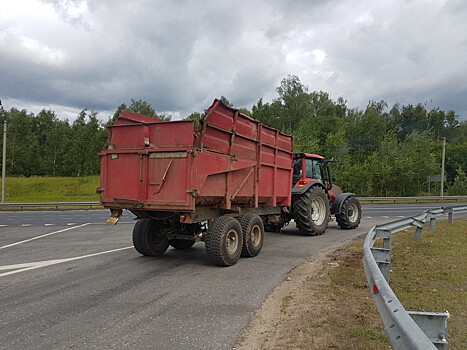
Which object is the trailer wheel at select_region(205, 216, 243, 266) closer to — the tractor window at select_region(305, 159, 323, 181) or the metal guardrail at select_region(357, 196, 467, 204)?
the tractor window at select_region(305, 159, 323, 181)

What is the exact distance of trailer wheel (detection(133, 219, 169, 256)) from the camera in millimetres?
7361

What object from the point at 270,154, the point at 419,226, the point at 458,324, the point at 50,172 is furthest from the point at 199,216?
the point at 50,172

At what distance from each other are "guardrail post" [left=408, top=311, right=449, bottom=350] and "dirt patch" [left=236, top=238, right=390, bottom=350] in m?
1.22

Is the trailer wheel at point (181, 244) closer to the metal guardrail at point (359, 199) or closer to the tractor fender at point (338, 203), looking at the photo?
the tractor fender at point (338, 203)

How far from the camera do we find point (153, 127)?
21.4 feet

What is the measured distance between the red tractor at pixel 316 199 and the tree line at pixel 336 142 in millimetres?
23547

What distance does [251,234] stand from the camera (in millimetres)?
7504

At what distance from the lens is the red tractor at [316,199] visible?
34.3ft

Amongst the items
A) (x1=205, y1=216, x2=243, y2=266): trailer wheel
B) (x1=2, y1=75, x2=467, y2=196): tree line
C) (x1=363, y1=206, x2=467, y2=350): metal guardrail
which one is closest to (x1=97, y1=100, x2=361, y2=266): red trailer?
(x1=205, y1=216, x2=243, y2=266): trailer wheel

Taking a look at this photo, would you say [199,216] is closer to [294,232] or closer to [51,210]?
[294,232]

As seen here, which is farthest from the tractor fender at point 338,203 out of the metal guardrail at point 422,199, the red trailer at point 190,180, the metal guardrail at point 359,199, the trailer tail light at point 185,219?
the metal guardrail at point 422,199

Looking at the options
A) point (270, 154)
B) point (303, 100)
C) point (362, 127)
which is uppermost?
point (303, 100)

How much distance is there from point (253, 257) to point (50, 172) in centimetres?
5566

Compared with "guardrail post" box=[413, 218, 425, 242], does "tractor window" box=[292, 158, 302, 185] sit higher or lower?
higher
